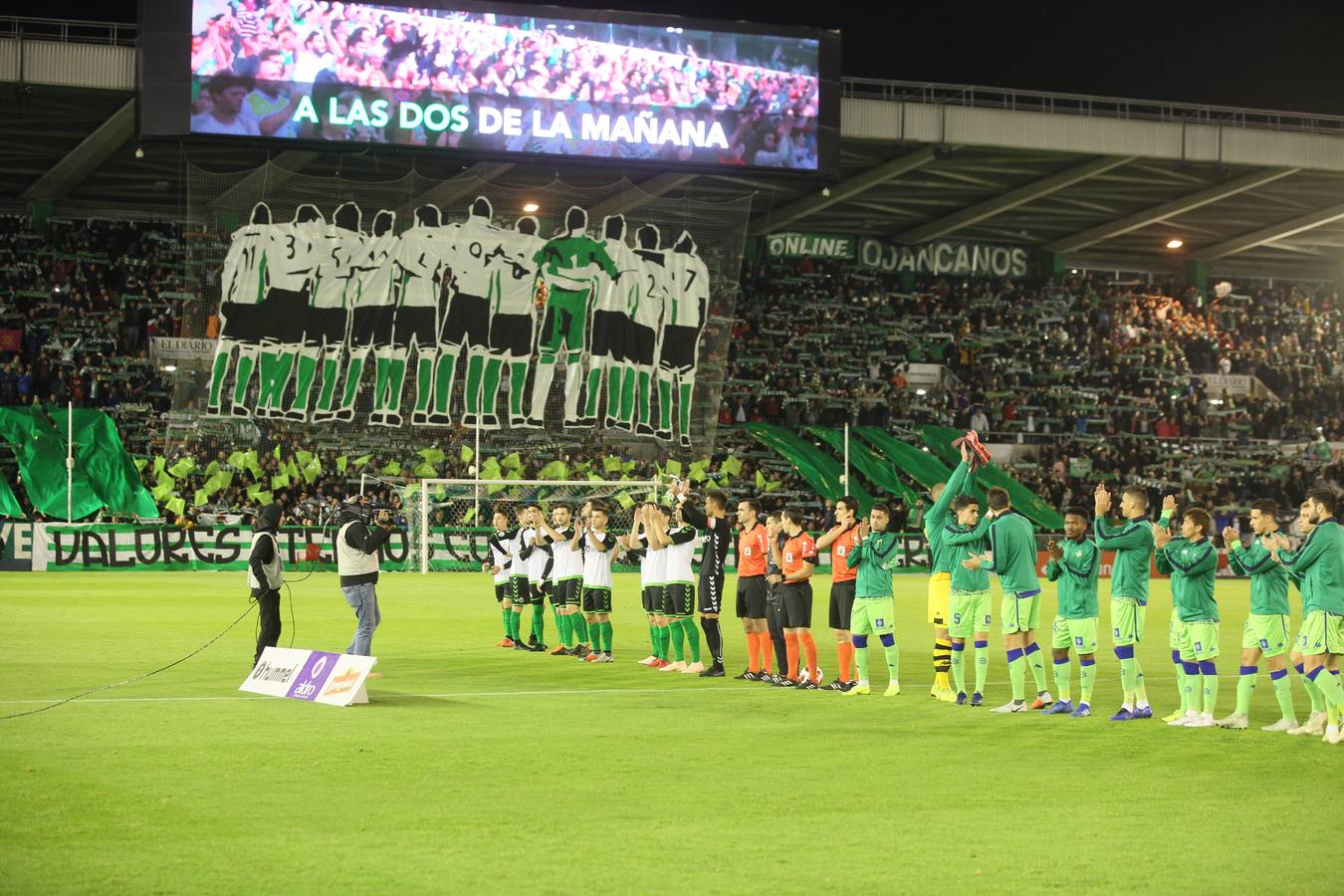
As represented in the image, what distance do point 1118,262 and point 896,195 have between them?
13728 mm

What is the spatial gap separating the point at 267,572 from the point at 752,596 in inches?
205

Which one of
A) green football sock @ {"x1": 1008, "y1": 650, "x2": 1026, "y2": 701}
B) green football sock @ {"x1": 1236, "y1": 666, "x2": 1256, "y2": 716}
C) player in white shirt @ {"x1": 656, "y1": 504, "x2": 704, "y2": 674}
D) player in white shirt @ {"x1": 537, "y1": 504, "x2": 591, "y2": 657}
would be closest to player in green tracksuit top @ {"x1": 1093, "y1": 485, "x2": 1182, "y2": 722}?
green football sock @ {"x1": 1236, "y1": 666, "x2": 1256, "y2": 716}

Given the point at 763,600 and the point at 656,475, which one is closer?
the point at 763,600

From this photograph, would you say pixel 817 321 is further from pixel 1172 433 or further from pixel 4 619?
pixel 4 619

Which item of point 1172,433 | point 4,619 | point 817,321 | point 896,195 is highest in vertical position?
point 896,195

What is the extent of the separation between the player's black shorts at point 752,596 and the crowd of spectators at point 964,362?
23.1m

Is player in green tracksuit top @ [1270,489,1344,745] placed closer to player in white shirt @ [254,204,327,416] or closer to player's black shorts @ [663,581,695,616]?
player's black shorts @ [663,581,695,616]

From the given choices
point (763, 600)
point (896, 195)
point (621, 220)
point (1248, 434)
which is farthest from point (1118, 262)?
point (763, 600)

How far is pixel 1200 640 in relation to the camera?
13445 mm

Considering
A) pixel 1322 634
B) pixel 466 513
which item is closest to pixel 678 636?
pixel 1322 634

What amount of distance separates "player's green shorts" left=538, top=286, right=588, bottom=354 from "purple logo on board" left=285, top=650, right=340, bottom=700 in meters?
25.8

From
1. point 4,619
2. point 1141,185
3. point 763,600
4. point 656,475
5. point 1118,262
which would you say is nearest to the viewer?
point 763,600

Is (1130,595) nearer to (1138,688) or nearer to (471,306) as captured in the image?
(1138,688)

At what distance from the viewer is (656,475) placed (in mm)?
39969
